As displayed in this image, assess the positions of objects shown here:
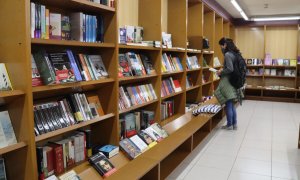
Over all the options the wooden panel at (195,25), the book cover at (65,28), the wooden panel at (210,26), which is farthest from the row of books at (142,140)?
the wooden panel at (210,26)

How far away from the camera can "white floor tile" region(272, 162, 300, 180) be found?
11.4ft

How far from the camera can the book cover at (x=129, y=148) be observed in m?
3.02

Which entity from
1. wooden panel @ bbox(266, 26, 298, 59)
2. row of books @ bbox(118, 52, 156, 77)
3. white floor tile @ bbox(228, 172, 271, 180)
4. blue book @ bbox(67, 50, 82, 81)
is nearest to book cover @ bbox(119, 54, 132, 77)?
row of books @ bbox(118, 52, 156, 77)

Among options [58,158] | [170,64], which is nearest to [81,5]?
[58,158]

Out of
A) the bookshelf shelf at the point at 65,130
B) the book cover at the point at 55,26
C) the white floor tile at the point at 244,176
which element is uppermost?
the book cover at the point at 55,26

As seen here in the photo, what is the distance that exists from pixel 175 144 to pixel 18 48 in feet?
7.07

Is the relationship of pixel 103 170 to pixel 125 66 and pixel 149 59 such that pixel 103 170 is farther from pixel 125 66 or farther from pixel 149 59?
pixel 149 59

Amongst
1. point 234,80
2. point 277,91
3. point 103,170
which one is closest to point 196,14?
point 234,80

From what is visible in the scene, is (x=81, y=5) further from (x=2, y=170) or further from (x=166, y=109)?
(x=166, y=109)

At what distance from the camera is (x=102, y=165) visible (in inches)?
105

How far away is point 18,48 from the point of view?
194 centimetres

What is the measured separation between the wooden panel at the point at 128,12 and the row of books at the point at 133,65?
1.77ft

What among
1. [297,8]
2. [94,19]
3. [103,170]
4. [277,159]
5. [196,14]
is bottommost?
[277,159]

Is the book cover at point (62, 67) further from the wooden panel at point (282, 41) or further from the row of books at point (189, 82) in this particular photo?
the wooden panel at point (282, 41)
